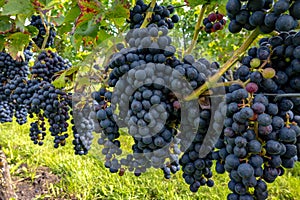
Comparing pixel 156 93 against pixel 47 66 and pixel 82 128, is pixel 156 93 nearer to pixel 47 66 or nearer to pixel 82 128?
pixel 82 128

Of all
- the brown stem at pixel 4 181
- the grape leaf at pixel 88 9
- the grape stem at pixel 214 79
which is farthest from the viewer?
the brown stem at pixel 4 181

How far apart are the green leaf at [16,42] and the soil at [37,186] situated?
86.2 inches

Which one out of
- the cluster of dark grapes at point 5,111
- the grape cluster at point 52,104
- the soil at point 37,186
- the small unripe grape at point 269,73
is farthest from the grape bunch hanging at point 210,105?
the soil at point 37,186

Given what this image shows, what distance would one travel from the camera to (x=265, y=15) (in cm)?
61

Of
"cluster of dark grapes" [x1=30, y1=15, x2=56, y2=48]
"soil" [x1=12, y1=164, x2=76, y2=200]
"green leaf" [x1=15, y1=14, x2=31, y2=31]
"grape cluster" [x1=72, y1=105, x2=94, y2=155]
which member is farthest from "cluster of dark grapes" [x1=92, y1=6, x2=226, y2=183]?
"soil" [x1=12, y1=164, x2=76, y2=200]

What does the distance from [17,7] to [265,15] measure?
1.05 m

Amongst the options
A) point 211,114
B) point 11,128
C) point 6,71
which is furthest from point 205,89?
point 11,128

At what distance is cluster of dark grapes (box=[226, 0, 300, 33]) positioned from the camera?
57 cm

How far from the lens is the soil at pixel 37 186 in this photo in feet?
11.4

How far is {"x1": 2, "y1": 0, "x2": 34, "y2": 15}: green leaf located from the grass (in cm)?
225

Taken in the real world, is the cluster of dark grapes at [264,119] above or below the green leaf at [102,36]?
Result: above

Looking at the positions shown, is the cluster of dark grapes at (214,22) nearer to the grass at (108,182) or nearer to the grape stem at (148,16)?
the grape stem at (148,16)

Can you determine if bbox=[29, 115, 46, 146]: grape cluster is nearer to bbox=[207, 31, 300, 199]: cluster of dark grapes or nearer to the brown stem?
the brown stem

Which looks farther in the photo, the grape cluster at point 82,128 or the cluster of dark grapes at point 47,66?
the cluster of dark grapes at point 47,66
